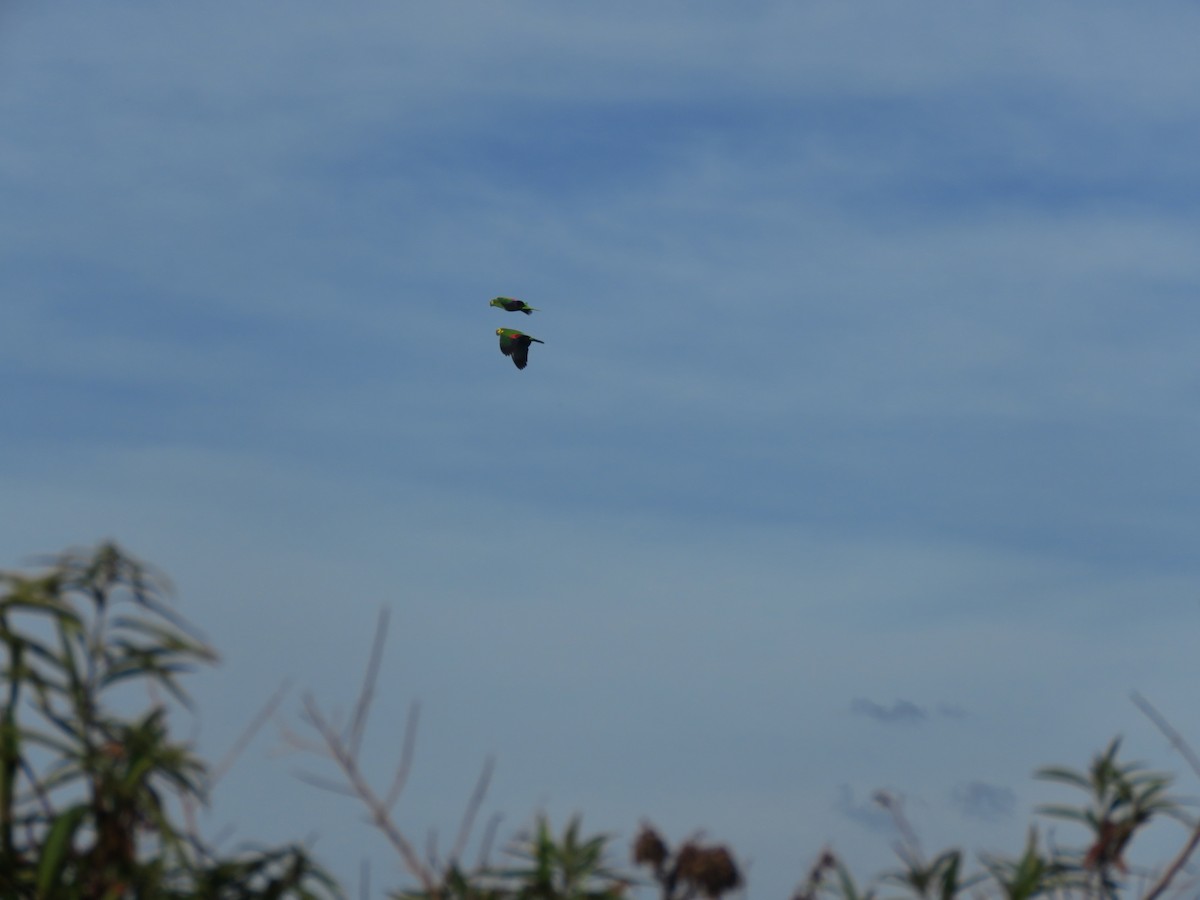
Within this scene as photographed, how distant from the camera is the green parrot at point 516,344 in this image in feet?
126

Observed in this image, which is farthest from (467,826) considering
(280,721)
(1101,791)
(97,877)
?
(1101,791)

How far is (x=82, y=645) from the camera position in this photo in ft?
26.8

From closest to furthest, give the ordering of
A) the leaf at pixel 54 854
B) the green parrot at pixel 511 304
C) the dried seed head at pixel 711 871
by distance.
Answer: the leaf at pixel 54 854, the dried seed head at pixel 711 871, the green parrot at pixel 511 304

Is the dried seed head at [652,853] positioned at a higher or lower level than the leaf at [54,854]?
higher

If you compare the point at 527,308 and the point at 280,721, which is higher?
the point at 527,308

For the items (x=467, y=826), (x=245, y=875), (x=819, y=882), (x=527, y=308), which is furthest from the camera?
(x=527, y=308)

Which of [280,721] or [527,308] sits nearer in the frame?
[280,721]

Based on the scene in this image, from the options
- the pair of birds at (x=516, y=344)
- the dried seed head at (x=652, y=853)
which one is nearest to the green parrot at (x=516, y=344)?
the pair of birds at (x=516, y=344)

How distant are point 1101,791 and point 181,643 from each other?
570cm

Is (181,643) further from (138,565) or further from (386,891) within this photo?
(386,891)

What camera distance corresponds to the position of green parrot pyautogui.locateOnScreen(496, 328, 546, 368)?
3850cm

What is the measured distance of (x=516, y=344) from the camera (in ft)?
128

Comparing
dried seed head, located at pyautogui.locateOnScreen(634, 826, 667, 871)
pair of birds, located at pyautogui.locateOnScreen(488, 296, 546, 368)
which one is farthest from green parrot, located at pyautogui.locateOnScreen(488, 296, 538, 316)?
dried seed head, located at pyautogui.locateOnScreen(634, 826, 667, 871)

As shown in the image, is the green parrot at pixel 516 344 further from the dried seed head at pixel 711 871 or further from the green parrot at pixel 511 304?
the dried seed head at pixel 711 871
